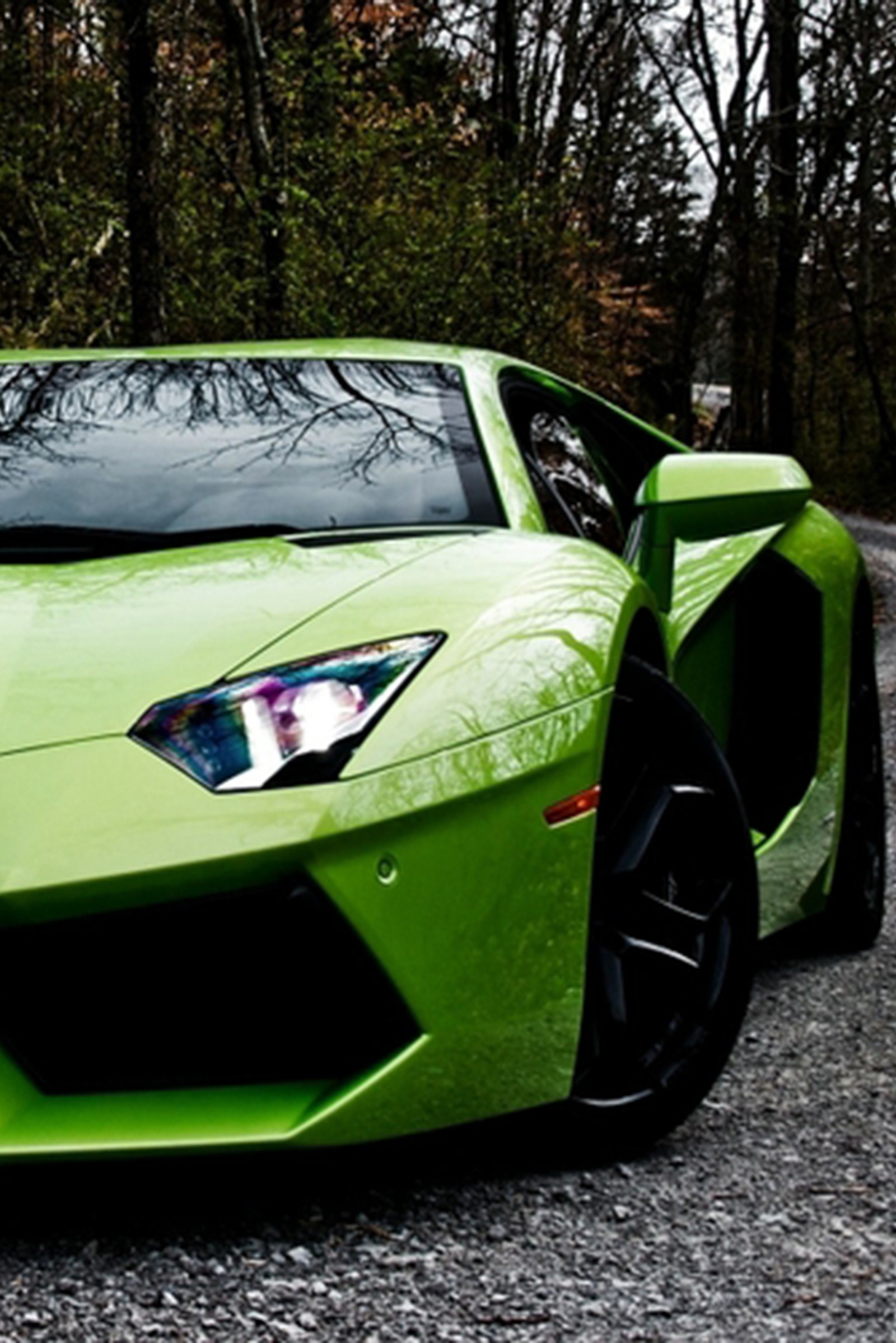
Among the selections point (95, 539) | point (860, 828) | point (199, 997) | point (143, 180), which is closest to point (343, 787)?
point (199, 997)

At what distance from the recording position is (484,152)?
14.3 meters

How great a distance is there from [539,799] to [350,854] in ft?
1.02

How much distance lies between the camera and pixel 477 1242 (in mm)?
2146

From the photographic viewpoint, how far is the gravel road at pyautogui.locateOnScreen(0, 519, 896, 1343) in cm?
193

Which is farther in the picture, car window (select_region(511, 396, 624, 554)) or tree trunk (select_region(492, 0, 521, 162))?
tree trunk (select_region(492, 0, 521, 162))

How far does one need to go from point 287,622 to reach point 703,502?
105 centimetres

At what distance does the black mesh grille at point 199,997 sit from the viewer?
2.02 meters

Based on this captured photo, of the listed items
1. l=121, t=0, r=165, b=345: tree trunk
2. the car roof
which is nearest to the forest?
l=121, t=0, r=165, b=345: tree trunk

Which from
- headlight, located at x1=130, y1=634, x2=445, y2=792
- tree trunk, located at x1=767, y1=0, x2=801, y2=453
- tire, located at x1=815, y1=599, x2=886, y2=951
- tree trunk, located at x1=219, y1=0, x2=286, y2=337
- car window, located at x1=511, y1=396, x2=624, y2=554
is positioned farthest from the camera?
tree trunk, located at x1=767, y1=0, x2=801, y2=453

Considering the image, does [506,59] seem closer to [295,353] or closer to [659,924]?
[295,353]

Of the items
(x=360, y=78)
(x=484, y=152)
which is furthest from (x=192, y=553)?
(x=484, y=152)

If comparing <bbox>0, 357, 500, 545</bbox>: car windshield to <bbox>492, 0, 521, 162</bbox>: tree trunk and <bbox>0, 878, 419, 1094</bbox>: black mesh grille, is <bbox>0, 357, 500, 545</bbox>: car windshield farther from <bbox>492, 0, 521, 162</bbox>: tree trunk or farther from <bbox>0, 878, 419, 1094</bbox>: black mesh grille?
<bbox>492, 0, 521, 162</bbox>: tree trunk

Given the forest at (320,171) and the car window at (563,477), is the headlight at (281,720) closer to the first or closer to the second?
the car window at (563,477)

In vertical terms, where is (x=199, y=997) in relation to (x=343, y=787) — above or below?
below
